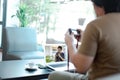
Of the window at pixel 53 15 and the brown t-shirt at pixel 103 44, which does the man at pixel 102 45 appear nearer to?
the brown t-shirt at pixel 103 44

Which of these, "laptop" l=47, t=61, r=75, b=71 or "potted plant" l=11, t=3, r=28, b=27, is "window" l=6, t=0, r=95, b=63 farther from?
"laptop" l=47, t=61, r=75, b=71

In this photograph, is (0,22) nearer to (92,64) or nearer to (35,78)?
(35,78)

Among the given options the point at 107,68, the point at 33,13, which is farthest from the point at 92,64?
the point at 33,13

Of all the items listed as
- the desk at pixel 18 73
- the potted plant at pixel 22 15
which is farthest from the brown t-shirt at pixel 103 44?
the potted plant at pixel 22 15

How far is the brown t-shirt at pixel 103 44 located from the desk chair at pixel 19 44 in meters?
1.93

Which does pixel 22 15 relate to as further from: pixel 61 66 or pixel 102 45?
pixel 102 45

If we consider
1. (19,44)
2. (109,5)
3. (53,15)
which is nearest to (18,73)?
(109,5)

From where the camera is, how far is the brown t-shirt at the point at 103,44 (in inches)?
47.0

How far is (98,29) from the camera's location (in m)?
1.19

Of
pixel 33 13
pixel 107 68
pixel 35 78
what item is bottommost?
pixel 35 78

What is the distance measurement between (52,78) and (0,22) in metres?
3.52

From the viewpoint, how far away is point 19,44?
11.0 ft

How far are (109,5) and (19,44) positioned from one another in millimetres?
2288

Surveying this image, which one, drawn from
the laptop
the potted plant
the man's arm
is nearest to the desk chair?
the laptop
